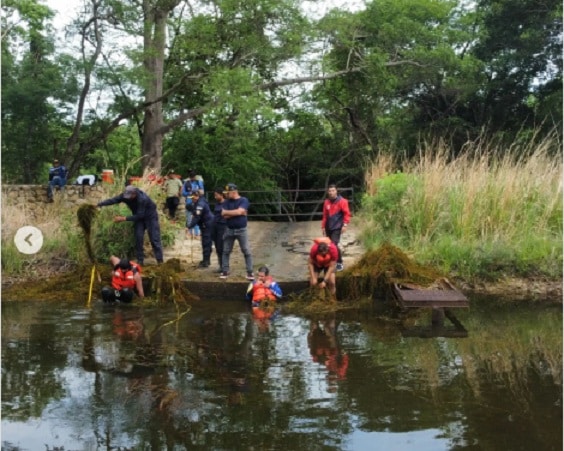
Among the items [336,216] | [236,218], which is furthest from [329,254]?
[236,218]

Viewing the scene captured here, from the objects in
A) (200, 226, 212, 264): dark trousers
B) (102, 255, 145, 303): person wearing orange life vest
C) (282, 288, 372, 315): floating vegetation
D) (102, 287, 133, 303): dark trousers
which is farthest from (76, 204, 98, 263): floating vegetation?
(282, 288, 372, 315): floating vegetation

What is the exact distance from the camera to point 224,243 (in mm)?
11109

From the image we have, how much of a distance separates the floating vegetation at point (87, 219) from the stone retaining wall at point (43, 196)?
3.24m

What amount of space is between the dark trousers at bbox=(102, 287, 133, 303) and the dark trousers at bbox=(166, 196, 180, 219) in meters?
5.75

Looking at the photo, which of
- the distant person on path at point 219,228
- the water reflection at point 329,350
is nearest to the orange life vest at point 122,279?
the distant person on path at point 219,228

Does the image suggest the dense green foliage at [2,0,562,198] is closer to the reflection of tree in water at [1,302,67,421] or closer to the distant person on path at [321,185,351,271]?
the distant person on path at [321,185,351,271]

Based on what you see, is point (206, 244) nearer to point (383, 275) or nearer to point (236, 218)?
point (236, 218)

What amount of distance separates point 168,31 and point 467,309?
14966 millimetres

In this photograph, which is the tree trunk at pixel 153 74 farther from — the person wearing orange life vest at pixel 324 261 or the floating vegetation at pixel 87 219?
the person wearing orange life vest at pixel 324 261

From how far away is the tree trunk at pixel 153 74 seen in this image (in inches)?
702

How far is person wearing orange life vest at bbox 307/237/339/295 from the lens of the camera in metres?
9.80

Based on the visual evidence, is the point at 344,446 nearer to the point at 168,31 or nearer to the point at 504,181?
the point at 504,181

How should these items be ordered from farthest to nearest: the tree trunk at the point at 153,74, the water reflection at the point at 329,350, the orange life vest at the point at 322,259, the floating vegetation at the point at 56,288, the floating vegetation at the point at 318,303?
1. the tree trunk at the point at 153,74
2. the floating vegetation at the point at 56,288
3. the orange life vest at the point at 322,259
4. the floating vegetation at the point at 318,303
5. the water reflection at the point at 329,350

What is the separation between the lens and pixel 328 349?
7.48m
